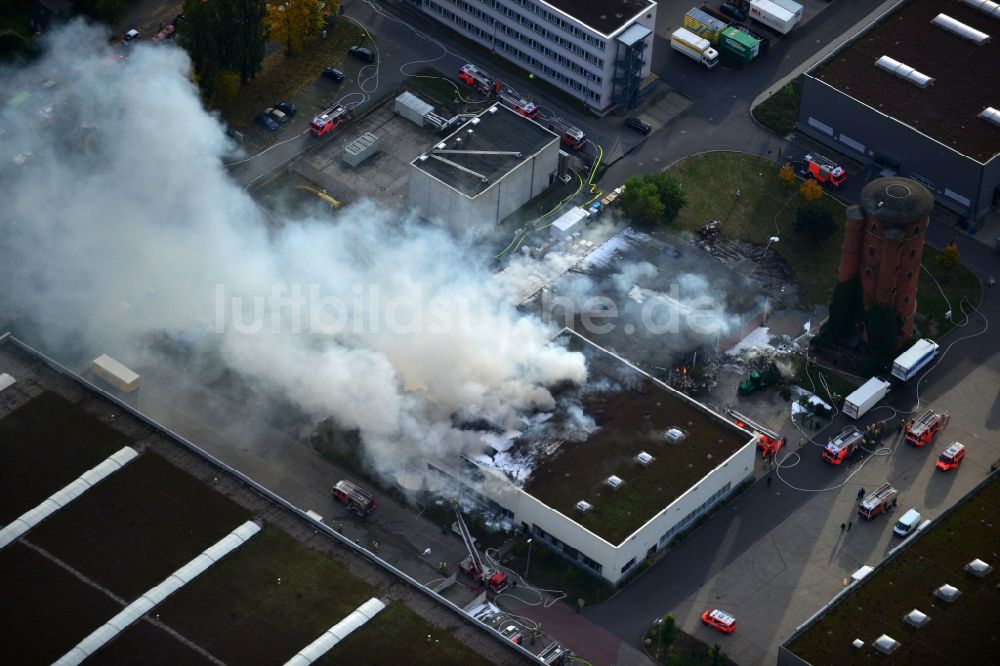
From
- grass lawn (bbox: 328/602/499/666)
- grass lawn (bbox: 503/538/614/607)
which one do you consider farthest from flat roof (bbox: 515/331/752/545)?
grass lawn (bbox: 328/602/499/666)

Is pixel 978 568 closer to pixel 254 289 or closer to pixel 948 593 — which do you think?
pixel 948 593

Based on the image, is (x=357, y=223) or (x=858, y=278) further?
(x=357, y=223)

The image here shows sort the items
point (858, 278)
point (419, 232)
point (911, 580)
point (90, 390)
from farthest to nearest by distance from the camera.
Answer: point (419, 232)
point (858, 278)
point (90, 390)
point (911, 580)

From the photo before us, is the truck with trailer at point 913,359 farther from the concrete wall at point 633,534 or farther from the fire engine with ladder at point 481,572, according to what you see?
the fire engine with ladder at point 481,572

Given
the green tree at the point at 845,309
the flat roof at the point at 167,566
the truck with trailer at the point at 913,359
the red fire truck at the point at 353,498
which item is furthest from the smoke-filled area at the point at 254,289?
the truck with trailer at the point at 913,359

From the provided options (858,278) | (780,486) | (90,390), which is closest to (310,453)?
(90,390)

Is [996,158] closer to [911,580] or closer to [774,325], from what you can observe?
[774,325]
